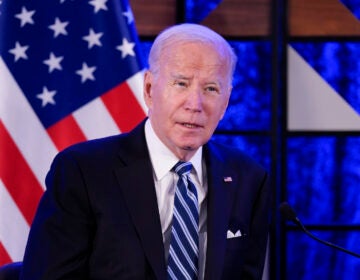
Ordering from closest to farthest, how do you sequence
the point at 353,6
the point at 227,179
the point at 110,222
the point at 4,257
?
the point at 110,222 < the point at 227,179 < the point at 4,257 < the point at 353,6

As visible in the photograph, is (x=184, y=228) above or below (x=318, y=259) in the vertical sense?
above

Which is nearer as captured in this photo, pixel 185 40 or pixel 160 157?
pixel 185 40

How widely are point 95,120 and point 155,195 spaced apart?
106 centimetres

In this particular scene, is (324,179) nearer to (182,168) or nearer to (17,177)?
(17,177)

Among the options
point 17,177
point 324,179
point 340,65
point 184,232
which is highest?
point 184,232

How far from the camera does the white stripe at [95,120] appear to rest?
2820mm

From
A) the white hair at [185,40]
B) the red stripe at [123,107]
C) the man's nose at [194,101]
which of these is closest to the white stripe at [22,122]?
the red stripe at [123,107]

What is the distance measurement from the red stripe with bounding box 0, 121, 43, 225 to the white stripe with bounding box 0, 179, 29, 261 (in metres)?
0.02

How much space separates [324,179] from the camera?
3.40 meters

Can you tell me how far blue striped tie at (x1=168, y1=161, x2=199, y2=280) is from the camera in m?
1.79

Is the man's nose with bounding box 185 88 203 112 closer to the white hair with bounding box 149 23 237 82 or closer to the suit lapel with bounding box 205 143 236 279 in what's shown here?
the white hair with bounding box 149 23 237 82

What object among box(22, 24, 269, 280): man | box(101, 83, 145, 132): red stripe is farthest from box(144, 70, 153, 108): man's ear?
box(101, 83, 145, 132): red stripe

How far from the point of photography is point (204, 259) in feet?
6.15

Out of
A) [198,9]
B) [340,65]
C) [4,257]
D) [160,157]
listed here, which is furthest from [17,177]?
[340,65]
